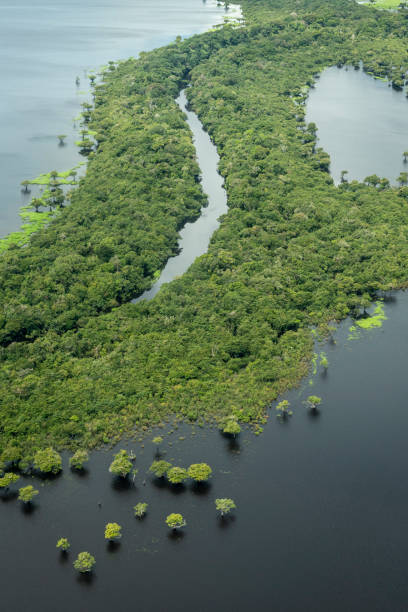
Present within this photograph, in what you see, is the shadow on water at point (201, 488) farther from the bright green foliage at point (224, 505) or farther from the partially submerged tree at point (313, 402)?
the partially submerged tree at point (313, 402)

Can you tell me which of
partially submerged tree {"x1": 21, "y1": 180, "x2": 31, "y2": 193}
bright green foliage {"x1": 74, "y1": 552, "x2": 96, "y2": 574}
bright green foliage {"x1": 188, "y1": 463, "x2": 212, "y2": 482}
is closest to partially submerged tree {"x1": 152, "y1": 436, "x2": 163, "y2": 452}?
bright green foliage {"x1": 188, "y1": 463, "x2": 212, "y2": 482}

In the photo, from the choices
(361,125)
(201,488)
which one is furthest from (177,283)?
(361,125)

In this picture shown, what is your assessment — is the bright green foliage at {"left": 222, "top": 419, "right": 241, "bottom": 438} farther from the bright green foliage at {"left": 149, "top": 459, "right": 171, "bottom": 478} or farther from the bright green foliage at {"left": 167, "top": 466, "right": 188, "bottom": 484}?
the bright green foliage at {"left": 149, "top": 459, "right": 171, "bottom": 478}

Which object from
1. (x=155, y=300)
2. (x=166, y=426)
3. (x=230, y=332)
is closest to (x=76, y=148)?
(x=155, y=300)

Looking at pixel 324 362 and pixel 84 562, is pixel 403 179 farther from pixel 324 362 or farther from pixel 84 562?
pixel 84 562

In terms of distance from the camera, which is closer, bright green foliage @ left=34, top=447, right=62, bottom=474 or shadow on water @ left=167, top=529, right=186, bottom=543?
shadow on water @ left=167, top=529, right=186, bottom=543

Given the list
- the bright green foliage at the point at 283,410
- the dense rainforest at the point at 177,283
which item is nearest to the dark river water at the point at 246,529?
the bright green foliage at the point at 283,410

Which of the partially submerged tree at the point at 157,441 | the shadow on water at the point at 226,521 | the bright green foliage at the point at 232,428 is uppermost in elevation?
the bright green foliage at the point at 232,428
